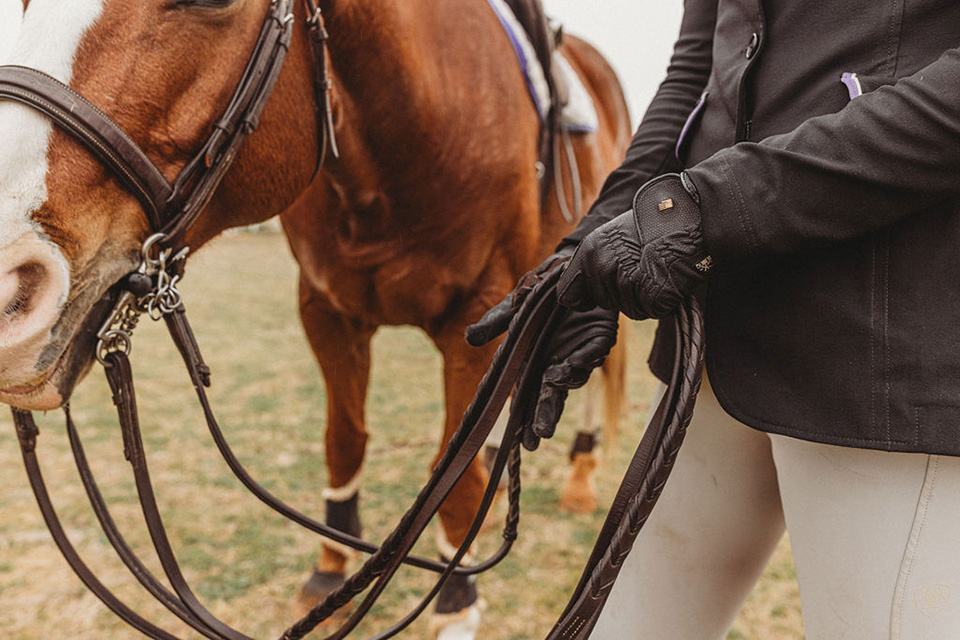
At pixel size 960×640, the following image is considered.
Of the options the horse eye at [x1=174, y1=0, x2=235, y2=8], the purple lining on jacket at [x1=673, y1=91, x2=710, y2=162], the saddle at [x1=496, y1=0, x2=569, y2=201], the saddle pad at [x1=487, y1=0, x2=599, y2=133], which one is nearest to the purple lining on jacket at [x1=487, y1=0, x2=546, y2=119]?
the saddle pad at [x1=487, y1=0, x2=599, y2=133]

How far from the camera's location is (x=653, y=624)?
1137 millimetres

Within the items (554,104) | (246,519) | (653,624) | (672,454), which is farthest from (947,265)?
(246,519)

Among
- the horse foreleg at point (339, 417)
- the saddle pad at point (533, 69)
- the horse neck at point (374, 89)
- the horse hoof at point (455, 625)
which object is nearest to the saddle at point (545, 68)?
the saddle pad at point (533, 69)

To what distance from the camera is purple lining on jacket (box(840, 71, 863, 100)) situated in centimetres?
84

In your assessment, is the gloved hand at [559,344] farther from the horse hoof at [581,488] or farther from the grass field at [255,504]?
the horse hoof at [581,488]

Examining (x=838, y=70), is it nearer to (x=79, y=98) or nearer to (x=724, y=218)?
(x=724, y=218)

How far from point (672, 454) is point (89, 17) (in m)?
1.00

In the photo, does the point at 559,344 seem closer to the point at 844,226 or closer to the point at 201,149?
the point at 844,226

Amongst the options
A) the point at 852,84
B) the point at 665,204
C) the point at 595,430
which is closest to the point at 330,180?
the point at 665,204

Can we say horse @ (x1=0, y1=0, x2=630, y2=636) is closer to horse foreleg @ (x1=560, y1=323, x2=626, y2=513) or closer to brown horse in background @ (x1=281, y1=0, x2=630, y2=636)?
brown horse in background @ (x1=281, y1=0, x2=630, y2=636)

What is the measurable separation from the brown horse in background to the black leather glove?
2.58 feet

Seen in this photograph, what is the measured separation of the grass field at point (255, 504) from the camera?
95.4 inches

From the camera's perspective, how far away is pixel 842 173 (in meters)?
0.79

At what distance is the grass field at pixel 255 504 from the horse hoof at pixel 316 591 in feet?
0.24
